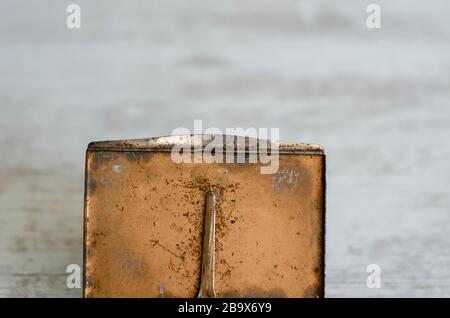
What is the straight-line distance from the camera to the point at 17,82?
1.83 metres

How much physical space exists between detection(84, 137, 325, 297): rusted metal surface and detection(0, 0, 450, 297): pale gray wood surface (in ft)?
1.67

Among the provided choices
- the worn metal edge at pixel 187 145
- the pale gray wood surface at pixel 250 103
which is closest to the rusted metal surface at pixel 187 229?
the worn metal edge at pixel 187 145

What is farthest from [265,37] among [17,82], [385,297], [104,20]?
[385,297]

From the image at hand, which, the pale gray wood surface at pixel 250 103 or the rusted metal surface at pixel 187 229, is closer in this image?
the rusted metal surface at pixel 187 229

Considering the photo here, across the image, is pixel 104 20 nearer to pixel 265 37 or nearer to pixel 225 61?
pixel 225 61

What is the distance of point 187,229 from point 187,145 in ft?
0.75

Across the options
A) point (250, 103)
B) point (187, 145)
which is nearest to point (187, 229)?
point (187, 145)

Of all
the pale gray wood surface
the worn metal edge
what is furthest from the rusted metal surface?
the pale gray wood surface

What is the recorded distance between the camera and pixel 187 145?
1.36m

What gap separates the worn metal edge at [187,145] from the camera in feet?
4.45

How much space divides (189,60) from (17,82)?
633 mm

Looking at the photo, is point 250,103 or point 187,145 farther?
point 250,103

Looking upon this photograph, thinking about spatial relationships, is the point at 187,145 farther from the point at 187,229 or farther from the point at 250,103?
the point at 250,103

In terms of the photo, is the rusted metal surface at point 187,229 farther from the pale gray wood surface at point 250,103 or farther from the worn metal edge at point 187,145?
the pale gray wood surface at point 250,103
